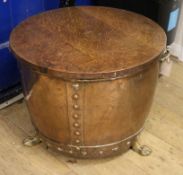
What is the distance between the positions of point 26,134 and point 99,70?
2.14 ft

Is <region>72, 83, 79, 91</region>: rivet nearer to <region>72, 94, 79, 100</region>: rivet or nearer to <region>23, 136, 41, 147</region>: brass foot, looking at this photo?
<region>72, 94, 79, 100</region>: rivet

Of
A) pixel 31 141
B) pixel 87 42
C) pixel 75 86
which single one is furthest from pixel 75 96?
pixel 31 141

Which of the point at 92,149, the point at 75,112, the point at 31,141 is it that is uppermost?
the point at 75,112

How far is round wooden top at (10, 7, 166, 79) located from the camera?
1.12 metres

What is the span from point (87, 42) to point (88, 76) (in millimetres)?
203

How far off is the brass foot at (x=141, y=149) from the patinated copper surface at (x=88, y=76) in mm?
68

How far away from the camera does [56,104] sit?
1.20m

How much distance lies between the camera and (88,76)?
3.59ft

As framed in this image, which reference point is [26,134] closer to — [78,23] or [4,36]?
[4,36]

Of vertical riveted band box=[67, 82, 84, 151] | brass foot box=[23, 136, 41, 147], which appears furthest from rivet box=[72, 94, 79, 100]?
brass foot box=[23, 136, 41, 147]

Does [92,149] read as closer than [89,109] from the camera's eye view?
No

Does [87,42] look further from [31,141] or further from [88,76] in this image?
[31,141]

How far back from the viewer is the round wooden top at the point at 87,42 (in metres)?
1.12

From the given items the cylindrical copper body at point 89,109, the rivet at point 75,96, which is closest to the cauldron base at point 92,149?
the cylindrical copper body at point 89,109
